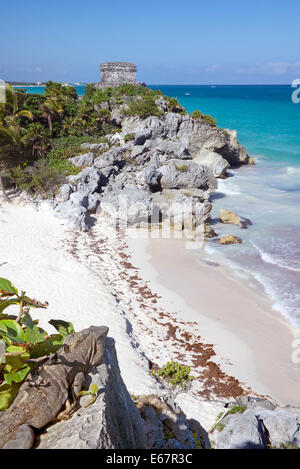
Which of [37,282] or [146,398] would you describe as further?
[37,282]

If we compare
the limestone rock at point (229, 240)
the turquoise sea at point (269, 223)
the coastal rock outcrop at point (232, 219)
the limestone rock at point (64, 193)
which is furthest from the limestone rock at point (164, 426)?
the limestone rock at point (64, 193)

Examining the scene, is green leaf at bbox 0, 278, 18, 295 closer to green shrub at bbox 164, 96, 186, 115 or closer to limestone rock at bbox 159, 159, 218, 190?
limestone rock at bbox 159, 159, 218, 190

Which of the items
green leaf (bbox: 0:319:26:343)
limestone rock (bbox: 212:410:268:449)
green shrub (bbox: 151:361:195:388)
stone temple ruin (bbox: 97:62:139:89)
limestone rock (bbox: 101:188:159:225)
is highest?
stone temple ruin (bbox: 97:62:139:89)

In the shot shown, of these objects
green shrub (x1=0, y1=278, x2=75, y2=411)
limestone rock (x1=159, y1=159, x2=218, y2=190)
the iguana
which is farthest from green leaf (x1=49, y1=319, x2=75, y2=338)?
limestone rock (x1=159, y1=159, x2=218, y2=190)

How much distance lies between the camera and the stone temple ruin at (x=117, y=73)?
3847 cm

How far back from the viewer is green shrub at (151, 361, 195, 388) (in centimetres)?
850

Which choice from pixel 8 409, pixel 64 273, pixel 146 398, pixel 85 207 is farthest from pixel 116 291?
pixel 8 409

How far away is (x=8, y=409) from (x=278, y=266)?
14.2 m

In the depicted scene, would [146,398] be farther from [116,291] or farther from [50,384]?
[116,291]

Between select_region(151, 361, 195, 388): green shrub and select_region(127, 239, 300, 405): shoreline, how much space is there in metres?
1.27

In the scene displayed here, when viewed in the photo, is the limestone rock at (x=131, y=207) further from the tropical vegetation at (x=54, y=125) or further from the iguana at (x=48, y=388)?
the iguana at (x=48, y=388)

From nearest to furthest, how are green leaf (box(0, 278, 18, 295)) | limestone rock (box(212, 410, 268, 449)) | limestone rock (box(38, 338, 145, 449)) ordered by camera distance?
1. limestone rock (box(38, 338, 145, 449))
2. green leaf (box(0, 278, 18, 295))
3. limestone rock (box(212, 410, 268, 449))

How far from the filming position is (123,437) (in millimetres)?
3066
